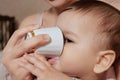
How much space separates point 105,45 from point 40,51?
22cm

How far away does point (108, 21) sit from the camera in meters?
0.94

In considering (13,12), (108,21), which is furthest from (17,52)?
(13,12)

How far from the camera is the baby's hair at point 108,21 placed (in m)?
0.94

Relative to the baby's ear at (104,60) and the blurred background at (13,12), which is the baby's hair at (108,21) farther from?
the blurred background at (13,12)

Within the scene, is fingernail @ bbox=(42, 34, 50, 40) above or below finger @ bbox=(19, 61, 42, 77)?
above

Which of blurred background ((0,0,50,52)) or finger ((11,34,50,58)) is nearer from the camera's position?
finger ((11,34,50,58))

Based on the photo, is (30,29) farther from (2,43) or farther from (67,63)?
(2,43)

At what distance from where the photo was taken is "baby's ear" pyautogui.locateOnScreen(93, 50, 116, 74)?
0.94 meters

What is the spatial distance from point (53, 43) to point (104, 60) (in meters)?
0.19

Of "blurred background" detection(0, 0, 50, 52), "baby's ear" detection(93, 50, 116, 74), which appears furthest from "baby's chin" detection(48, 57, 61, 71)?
"blurred background" detection(0, 0, 50, 52)

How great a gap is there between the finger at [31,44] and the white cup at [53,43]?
0.01 m

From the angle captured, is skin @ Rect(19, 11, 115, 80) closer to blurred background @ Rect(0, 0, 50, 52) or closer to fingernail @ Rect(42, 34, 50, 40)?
fingernail @ Rect(42, 34, 50, 40)

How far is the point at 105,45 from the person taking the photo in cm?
94

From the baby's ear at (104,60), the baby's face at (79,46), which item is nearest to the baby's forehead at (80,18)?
the baby's face at (79,46)
